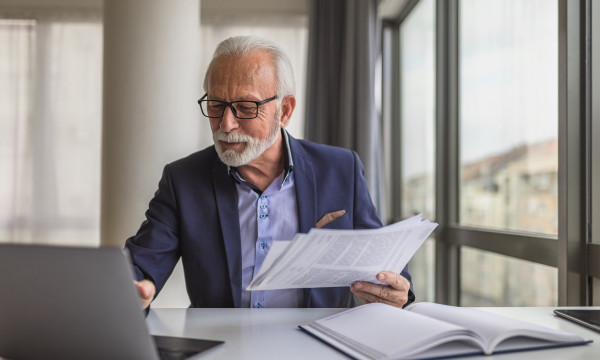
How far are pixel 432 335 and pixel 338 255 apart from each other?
259 millimetres

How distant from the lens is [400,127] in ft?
13.0

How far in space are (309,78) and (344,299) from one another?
2677 mm

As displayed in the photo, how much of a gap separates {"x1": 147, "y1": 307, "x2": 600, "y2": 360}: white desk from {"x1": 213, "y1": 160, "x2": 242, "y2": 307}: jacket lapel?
0.23 metres

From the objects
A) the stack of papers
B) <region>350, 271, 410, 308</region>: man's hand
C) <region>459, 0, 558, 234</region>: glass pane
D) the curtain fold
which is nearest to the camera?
the stack of papers

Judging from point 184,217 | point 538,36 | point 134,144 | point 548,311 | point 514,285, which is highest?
point 538,36

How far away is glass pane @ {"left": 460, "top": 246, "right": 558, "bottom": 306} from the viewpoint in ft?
6.45

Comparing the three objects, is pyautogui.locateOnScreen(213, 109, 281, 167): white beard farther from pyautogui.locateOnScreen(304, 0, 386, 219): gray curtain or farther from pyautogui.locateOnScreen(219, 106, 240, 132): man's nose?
pyautogui.locateOnScreen(304, 0, 386, 219): gray curtain

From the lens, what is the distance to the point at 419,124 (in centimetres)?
350

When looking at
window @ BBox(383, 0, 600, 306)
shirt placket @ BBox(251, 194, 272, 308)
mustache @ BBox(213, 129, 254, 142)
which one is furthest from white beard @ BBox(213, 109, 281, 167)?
window @ BBox(383, 0, 600, 306)

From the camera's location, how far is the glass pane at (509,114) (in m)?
1.91

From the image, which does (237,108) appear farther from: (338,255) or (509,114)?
(509,114)

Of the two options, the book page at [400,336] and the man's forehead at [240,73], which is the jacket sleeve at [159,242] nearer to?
the man's forehead at [240,73]

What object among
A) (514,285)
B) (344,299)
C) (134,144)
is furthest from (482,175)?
(134,144)

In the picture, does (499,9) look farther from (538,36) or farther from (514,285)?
(514,285)
